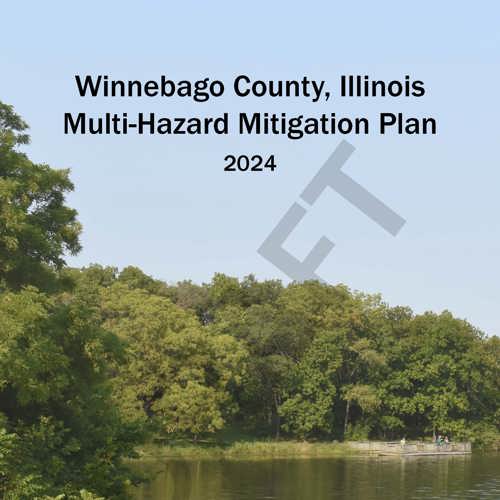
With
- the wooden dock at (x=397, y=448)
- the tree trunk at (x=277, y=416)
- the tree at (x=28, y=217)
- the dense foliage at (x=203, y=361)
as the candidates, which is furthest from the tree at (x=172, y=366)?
the tree at (x=28, y=217)

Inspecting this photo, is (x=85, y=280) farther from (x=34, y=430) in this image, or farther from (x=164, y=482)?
(x=34, y=430)

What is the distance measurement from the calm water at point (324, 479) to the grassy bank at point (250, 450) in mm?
3297

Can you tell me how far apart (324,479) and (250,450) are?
52.4 ft

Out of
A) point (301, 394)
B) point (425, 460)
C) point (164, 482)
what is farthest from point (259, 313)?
point (164, 482)

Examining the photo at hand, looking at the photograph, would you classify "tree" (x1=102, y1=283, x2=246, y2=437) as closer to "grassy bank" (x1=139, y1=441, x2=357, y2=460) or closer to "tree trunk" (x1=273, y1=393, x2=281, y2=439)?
"grassy bank" (x1=139, y1=441, x2=357, y2=460)

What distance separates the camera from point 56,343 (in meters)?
22.7

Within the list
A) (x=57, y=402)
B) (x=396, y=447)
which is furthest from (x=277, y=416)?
(x=57, y=402)

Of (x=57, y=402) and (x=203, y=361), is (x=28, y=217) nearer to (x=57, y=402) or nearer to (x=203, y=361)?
(x=57, y=402)

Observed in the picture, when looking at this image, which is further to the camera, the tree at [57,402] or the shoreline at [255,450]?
the shoreline at [255,450]

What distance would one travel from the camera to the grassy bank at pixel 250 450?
59.4 meters

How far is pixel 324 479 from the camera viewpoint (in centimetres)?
4766

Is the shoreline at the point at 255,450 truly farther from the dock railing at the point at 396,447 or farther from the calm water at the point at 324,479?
the calm water at the point at 324,479

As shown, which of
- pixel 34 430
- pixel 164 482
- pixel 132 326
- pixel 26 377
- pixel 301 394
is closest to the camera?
pixel 26 377

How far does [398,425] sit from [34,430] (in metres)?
56.1
